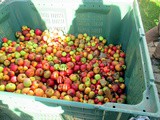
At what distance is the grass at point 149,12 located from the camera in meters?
4.77

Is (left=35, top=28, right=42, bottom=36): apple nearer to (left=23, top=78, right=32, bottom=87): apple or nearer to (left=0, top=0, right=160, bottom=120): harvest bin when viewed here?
(left=0, top=0, right=160, bottom=120): harvest bin

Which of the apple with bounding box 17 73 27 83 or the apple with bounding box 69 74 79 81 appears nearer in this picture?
the apple with bounding box 17 73 27 83

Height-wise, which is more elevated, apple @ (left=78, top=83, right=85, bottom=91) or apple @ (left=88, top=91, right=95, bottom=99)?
apple @ (left=78, top=83, right=85, bottom=91)

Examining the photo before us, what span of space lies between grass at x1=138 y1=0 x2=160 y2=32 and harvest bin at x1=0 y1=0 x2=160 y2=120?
1809 millimetres

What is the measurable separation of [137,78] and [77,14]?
1.43m

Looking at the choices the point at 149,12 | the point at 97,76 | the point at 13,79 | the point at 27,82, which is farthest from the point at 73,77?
the point at 149,12

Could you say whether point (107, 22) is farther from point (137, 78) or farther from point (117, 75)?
point (137, 78)

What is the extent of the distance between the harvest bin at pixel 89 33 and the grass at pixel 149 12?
1809mm

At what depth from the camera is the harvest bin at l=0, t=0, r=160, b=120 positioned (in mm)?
1806

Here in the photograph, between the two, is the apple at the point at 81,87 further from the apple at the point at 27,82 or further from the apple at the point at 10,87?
the apple at the point at 10,87

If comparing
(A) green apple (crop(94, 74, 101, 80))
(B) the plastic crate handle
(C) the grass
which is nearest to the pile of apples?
(A) green apple (crop(94, 74, 101, 80))

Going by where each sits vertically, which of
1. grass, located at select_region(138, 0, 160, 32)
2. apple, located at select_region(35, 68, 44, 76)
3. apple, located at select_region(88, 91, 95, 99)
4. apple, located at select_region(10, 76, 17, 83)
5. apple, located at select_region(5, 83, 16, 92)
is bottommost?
apple, located at select_region(88, 91, 95, 99)

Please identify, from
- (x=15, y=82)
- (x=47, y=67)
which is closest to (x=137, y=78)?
(x=47, y=67)

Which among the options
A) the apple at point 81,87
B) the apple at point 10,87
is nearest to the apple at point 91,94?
the apple at point 81,87
